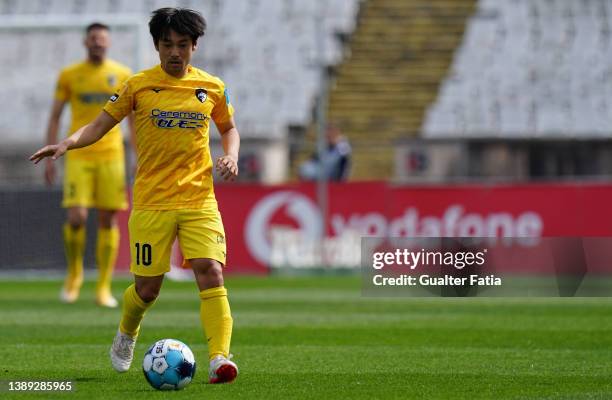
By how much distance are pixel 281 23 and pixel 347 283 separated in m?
11.8

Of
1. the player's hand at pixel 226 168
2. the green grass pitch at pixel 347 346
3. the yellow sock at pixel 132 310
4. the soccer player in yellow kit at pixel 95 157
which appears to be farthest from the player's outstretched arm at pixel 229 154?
the soccer player in yellow kit at pixel 95 157

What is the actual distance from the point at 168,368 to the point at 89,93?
5.88m

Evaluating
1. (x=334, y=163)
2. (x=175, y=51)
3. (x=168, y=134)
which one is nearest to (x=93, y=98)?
(x=168, y=134)

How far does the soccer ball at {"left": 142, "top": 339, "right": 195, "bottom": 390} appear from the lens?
6.18m

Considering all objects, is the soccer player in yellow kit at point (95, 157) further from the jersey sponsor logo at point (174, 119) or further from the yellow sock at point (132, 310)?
the jersey sponsor logo at point (174, 119)

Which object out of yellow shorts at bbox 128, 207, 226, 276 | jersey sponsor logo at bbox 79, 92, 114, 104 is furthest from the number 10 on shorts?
jersey sponsor logo at bbox 79, 92, 114, 104

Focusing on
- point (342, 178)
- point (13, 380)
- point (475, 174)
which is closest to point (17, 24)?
point (342, 178)

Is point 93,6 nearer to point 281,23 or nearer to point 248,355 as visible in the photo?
point 281,23

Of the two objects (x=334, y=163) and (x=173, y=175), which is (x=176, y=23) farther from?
(x=334, y=163)

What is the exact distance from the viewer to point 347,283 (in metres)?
16.0

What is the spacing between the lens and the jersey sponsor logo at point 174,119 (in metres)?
6.60

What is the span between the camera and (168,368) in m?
6.18

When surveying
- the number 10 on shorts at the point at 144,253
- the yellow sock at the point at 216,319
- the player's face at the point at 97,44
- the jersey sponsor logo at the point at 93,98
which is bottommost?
the yellow sock at the point at 216,319

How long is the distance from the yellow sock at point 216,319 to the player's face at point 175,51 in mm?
1112
